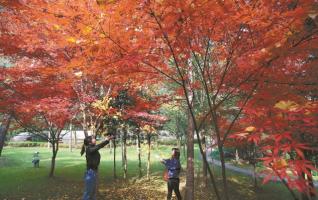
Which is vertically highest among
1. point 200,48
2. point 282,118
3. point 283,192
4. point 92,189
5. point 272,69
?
point 200,48

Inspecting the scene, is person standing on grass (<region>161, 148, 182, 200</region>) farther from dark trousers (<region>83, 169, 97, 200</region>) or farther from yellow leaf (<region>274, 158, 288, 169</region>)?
yellow leaf (<region>274, 158, 288, 169</region>)

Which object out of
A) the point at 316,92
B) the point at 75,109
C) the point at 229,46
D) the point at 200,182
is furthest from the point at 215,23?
the point at 200,182

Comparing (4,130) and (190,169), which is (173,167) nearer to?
(190,169)

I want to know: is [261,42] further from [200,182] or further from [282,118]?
[200,182]

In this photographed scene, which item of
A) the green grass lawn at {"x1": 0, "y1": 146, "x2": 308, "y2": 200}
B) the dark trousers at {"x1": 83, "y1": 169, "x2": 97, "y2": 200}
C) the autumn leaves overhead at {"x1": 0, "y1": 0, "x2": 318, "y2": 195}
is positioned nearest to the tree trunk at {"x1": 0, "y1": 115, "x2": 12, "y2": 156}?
the green grass lawn at {"x1": 0, "y1": 146, "x2": 308, "y2": 200}

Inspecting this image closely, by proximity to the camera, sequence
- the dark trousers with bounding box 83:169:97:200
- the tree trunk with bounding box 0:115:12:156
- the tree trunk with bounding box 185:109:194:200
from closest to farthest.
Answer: the dark trousers with bounding box 83:169:97:200 → the tree trunk with bounding box 185:109:194:200 → the tree trunk with bounding box 0:115:12:156

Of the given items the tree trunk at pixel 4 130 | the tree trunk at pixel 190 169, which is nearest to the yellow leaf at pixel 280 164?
the tree trunk at pixel 190 169

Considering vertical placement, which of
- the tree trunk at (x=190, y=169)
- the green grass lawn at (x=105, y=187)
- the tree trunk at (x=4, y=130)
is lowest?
the green grass lawn at (x=105, y=187)

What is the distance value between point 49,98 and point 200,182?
9.93 m

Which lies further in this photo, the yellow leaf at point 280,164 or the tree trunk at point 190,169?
the tree trunk at point 190,169

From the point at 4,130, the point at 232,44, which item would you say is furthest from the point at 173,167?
the point at 4,130

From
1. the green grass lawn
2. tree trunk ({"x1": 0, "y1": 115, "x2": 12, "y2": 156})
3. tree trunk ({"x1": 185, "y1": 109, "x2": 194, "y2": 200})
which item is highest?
tree trunk ({"x1": 0, "y1": 115, "x2": 12, "y2": 156})

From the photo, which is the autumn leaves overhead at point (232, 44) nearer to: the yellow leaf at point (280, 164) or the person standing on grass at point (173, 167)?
the yellow leaf at point (280, 164)

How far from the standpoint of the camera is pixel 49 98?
11.8m
